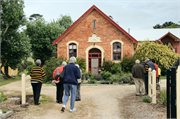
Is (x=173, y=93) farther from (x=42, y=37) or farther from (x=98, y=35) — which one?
(x=42, y=37)

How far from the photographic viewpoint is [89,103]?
16.7 metres

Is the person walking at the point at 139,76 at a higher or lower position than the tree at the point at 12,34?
lower

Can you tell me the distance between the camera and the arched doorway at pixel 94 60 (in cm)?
3669

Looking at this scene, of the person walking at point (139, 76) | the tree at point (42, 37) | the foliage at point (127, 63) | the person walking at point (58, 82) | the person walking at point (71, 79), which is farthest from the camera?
the tree at point (42, 37)

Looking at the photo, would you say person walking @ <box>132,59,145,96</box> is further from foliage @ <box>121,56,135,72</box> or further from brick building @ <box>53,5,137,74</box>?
brick building @ <box>53,5,137,74</box>

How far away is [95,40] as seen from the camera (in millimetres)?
36406

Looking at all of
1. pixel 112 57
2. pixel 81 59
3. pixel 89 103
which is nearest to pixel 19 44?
pixel 81 59

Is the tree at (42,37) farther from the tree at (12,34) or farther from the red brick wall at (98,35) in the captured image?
the red brick wall at (98,35)

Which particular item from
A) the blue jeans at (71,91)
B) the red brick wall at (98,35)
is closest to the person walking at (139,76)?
the blue jeans at (71,91)

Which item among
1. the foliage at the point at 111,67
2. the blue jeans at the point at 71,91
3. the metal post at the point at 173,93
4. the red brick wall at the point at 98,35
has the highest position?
the red brick wall at the point at 98,35

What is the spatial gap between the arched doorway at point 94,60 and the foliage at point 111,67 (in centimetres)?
113

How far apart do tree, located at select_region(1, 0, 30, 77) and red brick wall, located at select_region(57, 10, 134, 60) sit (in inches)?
157

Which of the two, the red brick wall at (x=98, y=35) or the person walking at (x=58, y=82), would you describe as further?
the red brick wall at (x=98, y=35)

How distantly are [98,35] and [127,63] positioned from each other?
360cm
